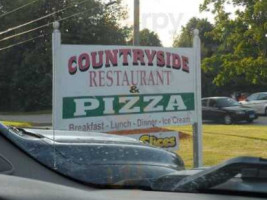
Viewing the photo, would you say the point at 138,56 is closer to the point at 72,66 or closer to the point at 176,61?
the point at 176,61

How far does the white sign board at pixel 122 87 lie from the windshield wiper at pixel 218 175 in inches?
204

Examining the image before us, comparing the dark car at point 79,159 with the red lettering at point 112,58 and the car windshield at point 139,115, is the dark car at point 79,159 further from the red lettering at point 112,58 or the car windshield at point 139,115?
the red lettering at point 112,58

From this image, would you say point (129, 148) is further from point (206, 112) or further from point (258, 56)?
point (206, 112)

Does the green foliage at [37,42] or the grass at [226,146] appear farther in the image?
the green foliage at [37,42]

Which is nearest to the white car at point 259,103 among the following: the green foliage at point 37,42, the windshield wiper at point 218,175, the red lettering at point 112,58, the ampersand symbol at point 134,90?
the green foliage at point 37,42

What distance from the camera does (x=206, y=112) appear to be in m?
26.0

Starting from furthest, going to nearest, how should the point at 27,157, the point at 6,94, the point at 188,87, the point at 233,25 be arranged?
the point at 6,94
the point at 233,25
the point at 188,87
the point at 27,157

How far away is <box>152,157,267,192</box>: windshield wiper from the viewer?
Answer: 6.48 ft

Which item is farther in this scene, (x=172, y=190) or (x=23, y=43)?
(x=23, y=43)

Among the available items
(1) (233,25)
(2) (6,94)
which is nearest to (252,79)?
(1) (233,25)

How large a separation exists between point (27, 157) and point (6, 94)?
46323 mm

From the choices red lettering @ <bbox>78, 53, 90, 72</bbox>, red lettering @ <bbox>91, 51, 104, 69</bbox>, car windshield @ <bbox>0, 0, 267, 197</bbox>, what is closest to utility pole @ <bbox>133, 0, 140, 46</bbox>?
car windshield @ <bbox>0, 0, 267, 197</bbox>

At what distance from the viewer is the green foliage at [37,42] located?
136ft

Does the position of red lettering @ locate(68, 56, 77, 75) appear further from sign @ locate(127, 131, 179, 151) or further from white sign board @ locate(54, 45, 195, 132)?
sign @ locate(127, 131, 179, 151)
